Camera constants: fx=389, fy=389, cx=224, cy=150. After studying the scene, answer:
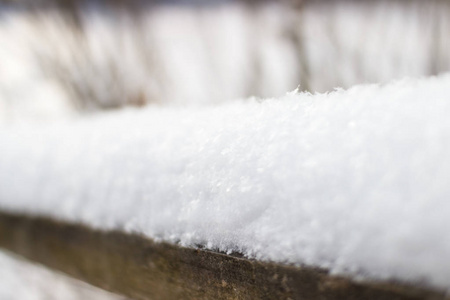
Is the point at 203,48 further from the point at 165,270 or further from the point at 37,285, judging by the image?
the point at 165,270

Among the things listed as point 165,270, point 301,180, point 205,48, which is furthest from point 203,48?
point 301,180

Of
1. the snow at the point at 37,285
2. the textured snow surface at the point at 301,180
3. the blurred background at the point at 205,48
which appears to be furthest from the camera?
the blurred background at the point at 205,48

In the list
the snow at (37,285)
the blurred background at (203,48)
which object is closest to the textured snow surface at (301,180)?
the snow at (37,285)

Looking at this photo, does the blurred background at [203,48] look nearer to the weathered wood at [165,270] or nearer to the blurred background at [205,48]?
the blurred background at [205,48]

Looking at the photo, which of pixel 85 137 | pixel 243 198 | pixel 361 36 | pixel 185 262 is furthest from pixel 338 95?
pixel 361 36

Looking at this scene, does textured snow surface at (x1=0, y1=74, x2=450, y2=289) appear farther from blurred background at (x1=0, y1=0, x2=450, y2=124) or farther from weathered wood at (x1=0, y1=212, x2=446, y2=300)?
blurred background at (x1=0, y1=0, x2=450, y2=124)

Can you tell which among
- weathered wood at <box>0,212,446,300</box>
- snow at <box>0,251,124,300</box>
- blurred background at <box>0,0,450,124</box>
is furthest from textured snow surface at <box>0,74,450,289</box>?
blurred background at <box>0,0,450,124</box>
